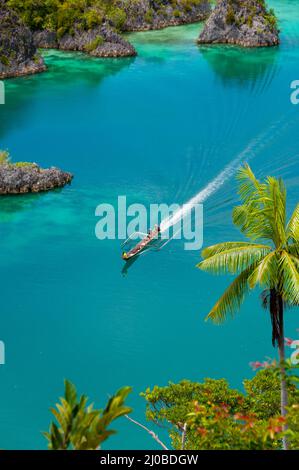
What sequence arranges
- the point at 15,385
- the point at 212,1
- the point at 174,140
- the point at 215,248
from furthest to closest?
the point at 212,1, the point at 174,140, the point at 15,385, the point at 215,248

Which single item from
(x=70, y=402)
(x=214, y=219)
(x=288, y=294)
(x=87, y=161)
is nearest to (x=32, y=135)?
(x=87, y=161)

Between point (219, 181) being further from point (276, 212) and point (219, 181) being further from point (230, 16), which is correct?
point (230, 16)

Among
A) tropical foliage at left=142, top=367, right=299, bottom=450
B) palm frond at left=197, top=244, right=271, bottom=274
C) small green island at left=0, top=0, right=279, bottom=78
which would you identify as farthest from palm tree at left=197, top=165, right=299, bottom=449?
small green island at left=0, top=0, right=279, bottom=78

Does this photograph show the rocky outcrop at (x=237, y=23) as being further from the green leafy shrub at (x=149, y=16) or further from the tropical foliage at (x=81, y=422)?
the tropical foliage at (x=81, y=422)

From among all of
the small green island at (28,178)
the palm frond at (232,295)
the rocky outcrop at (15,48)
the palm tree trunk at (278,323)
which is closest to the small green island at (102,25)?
the rocky outcrop at (15,48)

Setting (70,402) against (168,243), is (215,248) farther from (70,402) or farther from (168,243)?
(168,243)
